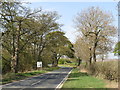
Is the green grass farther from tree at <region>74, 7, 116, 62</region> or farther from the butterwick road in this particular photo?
tree at <region>74, 7, 116, 62</region>

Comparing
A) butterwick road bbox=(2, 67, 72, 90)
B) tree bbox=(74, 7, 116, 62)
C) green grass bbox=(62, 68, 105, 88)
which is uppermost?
tree bbox=(74, 7, 116, 62)

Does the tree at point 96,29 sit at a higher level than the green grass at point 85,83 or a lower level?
higher

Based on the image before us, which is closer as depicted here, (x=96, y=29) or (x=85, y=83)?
(x=85, y=83)

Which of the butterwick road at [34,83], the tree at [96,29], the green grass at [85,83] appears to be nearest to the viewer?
the green grass at [85,83]

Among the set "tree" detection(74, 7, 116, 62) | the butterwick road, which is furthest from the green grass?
"tree" detection(74, 7, 116, 62)

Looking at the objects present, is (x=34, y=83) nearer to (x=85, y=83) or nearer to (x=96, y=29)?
(x=85, y=83)

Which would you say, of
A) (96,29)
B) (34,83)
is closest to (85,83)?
(34,83)

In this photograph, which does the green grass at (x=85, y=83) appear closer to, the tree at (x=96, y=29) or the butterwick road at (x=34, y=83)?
the butterwick road at (x=34, y=83)

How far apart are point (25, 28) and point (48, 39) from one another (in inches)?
927

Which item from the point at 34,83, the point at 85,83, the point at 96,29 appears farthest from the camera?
the point at 96,29

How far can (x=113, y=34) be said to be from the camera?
3778cm

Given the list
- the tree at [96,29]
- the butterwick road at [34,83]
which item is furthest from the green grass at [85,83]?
the tree at [96,29]

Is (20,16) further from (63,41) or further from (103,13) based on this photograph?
(63,41)

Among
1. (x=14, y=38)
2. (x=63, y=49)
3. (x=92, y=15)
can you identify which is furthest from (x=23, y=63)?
(x=63, y=49)
